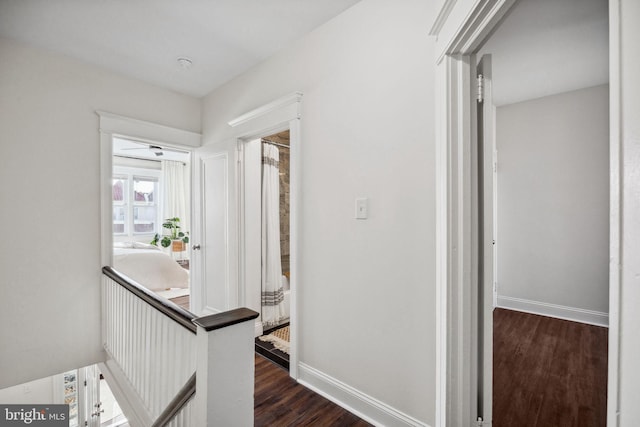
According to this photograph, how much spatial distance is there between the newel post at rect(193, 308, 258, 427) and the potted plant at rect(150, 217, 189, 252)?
264 inches

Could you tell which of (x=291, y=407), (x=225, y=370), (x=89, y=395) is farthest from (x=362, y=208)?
(x=89, y=395)

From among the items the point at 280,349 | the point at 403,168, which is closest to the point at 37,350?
the point at 280,349

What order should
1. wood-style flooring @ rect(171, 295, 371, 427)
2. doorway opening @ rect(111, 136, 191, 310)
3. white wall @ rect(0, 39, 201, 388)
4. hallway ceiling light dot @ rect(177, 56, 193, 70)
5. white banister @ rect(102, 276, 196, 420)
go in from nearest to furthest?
1. white banister @ rect(102, 276, 196, 420)
2. wood-style flooring @ rect(171, 295, 371, 427)
3. white wall @ rect(0, 39, 201, 388)
4. hallway ceiling light dot @ rect(177, 56, 193, 70)
5. doorway opening @ rect(111, 136, 191, 310)

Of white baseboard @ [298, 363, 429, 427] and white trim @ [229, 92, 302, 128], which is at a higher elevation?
white trim @ [229, 92, 302, 128]

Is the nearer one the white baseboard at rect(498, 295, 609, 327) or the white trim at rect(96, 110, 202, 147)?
the white trim at rect(96, 110, 202, 147)

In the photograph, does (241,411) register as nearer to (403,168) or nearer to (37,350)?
(403,168)

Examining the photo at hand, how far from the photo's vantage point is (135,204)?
7223 mm

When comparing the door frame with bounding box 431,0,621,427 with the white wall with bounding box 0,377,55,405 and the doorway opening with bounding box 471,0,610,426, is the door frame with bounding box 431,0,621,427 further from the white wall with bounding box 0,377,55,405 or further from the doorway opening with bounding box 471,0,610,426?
the white wall with bounding box 0,377,55,405

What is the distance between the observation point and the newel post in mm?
1115

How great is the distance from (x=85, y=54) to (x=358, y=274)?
3020 millimetres

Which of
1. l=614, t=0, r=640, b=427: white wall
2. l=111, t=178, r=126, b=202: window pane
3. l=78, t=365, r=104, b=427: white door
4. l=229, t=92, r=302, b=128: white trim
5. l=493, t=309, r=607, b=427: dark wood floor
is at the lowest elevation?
l=78, t=365, r=104, b=427: white door

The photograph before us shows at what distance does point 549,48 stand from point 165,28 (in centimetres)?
307

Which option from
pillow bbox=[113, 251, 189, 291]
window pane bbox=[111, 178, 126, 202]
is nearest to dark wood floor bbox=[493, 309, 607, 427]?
pillow bbox=[113, 251, 189, 291]

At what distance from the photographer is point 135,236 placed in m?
7.18
